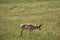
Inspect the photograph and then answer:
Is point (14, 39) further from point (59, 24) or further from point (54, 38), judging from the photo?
point (59, 24)

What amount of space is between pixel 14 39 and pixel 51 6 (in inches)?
867

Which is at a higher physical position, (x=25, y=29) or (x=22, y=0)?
(x=25, y=29)

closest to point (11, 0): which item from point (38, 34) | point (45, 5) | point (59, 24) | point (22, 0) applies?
point (22, 0)

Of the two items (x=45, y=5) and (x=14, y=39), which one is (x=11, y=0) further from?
(x=14, y=39)

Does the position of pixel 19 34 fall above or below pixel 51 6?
above

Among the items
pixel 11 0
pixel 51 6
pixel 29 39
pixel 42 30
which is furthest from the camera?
pixel 11 0

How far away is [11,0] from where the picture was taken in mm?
47531

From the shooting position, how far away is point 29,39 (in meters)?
16.6

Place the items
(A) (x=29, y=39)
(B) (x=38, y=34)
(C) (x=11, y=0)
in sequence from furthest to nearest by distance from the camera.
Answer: (C) (x=11, y=0), (B) (x=38, y=34), (A) (x=29, y=39)

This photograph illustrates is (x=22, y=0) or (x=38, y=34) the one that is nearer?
(x=38, y=34)

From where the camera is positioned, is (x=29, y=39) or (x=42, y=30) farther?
(x=42, y=30)

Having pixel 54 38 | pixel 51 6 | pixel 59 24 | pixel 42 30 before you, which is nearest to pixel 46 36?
pixel 54 38

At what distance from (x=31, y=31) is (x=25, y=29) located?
0.53 metres

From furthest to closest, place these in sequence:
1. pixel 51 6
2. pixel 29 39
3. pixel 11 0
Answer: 1. pixel 11 0
2. pixel 51 6
3. pixel 29 39
